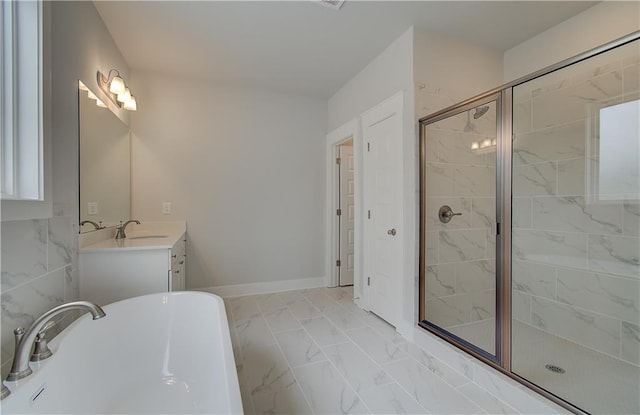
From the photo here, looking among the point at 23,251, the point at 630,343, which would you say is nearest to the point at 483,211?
the point at 630,343

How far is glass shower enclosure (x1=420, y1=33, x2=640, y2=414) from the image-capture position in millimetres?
1830

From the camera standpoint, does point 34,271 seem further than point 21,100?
Yes

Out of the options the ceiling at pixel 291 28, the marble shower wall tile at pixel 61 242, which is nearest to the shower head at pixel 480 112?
the ceiling at pixel 291 28

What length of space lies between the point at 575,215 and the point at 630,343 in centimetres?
92

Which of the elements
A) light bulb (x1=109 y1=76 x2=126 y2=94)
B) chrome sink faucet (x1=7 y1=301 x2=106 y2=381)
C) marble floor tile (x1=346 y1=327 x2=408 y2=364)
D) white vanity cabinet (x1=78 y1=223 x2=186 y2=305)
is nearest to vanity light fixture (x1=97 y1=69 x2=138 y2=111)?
light bulb (x1=109 y1=76 x2=126 y2=94)

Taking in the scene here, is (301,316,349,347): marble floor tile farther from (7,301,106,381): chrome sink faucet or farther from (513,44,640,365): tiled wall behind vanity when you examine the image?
(7,301,106,381): chrome sink faucet

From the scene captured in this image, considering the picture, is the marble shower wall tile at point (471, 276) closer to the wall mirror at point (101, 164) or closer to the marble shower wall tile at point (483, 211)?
the marble shower wall tile at point (483, 211)

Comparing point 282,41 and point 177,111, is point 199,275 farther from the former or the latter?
point 282,41

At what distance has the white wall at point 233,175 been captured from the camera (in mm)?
3203

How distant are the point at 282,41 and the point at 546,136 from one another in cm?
243

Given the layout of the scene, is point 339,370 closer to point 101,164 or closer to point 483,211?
point 483,211

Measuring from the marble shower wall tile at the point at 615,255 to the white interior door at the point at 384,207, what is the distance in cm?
141

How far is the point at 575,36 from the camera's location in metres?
2.29

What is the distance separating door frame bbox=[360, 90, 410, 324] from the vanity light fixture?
229cm
